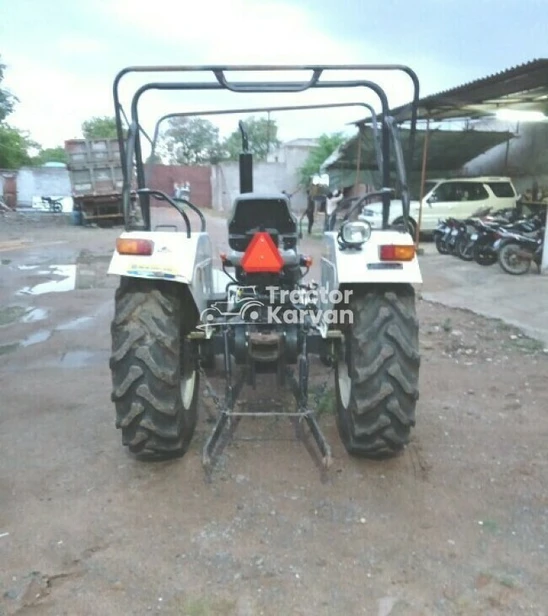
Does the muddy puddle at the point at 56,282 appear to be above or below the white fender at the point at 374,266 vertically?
below

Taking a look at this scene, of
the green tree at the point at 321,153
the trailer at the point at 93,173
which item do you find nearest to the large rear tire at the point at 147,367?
the trailer at the point at 93,173

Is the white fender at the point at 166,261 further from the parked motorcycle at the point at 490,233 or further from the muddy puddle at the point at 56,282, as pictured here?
the parked motorcycle at the point at 490,233

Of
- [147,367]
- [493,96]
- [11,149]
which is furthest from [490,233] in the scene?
[11,149]

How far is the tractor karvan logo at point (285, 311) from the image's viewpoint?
11.0 feet

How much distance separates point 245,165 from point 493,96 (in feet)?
27.2

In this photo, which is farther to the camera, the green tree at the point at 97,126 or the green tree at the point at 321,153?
the green tree at the point at 97,126

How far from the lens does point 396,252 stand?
10.1 ft

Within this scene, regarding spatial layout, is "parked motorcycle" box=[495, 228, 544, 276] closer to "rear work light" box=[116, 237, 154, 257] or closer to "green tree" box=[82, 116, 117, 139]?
"rear work light" box=[116, 237, 154, 257]

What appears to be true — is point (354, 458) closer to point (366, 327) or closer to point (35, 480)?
point (366, 327)

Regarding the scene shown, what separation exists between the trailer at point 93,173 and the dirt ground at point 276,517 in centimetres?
1583

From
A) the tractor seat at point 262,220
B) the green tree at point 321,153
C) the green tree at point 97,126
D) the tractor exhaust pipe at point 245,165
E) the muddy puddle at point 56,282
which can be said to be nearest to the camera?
the tractor seat at point 262,220

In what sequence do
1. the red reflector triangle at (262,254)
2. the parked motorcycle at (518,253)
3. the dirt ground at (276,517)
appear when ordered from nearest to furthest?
the dirt ground at (276,517), the red reflector triangle at (262,254), the parked motorcycle at (518,253)

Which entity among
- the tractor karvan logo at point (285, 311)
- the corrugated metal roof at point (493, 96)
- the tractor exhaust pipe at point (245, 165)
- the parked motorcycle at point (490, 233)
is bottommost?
the parked motorcycle at point (490, 233)

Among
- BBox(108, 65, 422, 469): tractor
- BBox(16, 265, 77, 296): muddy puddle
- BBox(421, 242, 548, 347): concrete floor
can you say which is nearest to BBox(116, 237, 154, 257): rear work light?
BBox(108, 65, 422, 469): tractor
